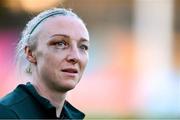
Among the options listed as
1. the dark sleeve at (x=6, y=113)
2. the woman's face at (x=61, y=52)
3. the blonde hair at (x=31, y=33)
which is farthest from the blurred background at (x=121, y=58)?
the dark sleeve at (x=6, y=113)

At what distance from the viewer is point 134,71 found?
6680mm

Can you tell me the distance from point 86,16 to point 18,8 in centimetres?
70

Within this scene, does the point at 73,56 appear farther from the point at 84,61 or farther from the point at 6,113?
the point at 6,113

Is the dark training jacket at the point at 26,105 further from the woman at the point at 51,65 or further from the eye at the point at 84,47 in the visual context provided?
the eye at the point at 84,47

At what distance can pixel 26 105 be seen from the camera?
1.64 m

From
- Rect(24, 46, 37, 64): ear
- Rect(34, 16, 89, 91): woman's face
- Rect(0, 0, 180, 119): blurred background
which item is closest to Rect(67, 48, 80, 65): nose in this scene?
Rect(34, 16, 89, 91): woman's face

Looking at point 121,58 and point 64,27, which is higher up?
point 64,27

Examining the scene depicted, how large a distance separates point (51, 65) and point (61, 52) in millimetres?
45

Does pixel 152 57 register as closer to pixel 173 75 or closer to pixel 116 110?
pixel 173 75

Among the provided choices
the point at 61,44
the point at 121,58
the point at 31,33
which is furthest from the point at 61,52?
the point at 121,58

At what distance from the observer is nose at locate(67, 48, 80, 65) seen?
65.6 inches

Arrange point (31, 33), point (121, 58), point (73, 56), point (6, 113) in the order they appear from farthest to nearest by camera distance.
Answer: point (121, 58), point (31, 33), point (73, 56), point (6, 113)

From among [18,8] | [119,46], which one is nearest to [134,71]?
[119,46]

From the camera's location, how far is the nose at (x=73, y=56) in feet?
5.47
